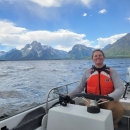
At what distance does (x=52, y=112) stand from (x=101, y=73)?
964 millimetres

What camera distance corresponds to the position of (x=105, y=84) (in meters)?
2.34

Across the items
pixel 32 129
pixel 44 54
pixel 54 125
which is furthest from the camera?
pixel 44 54

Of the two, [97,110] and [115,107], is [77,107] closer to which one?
[97,110]

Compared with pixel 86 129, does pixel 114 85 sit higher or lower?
higher

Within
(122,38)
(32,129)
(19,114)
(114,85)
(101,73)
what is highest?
(122,38)

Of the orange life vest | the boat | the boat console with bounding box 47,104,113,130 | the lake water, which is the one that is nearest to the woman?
the orange life vest

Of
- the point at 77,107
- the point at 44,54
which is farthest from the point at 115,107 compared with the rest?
the point at 44,54

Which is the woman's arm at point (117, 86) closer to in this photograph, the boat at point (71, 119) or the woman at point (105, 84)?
the woman at point (105, 84)

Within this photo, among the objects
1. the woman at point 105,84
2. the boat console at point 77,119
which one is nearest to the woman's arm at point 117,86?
the woman at point 105,84

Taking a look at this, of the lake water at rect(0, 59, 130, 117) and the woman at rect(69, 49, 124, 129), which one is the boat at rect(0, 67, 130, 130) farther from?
the lake water at rect(0, 59, 130, 117)

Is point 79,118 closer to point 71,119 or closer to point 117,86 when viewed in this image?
point 71,119

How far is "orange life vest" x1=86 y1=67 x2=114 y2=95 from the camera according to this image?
2.34m

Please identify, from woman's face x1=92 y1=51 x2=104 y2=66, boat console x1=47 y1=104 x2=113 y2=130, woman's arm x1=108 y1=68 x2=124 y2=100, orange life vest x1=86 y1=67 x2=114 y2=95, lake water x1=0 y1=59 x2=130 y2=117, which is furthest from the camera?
lake water x1=0 y1=59 x2=130 y2=117

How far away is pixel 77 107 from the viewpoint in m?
1.85
